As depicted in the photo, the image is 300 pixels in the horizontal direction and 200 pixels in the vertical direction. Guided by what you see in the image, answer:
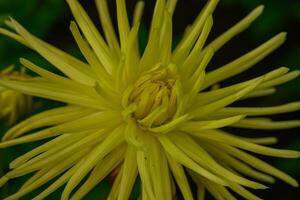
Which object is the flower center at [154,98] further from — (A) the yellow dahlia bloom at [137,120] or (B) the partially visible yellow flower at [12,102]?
(B) the partially visible yellow flower at [12,102]

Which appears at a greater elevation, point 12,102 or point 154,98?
point 12,102

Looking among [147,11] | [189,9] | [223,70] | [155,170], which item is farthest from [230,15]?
[155,170]

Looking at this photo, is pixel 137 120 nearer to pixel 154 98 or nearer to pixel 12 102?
pixel 154 98

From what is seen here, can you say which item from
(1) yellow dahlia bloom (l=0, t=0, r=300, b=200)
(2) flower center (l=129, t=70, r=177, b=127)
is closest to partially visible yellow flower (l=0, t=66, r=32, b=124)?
(1) yellow dahlia bloom (l=0, t=0, r=300, b=200)

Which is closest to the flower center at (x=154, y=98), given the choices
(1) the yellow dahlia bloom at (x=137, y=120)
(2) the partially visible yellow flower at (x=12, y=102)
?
(1) the yellow dahlia bloom at (x=137, y=120)

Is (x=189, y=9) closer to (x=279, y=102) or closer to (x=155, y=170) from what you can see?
(x=279, y=102)

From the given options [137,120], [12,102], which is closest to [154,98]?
[137,120]

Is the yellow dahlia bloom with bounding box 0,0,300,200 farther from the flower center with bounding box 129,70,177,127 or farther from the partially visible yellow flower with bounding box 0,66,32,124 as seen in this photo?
the partially visible yellow flower with bounding box 0,66,32,124
